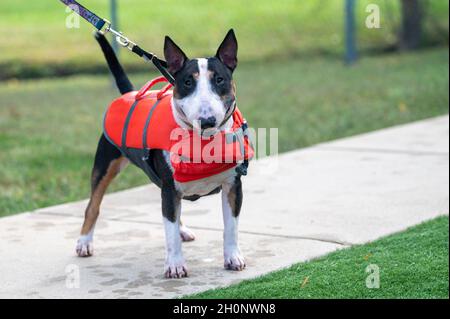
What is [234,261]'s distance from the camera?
15.1ft

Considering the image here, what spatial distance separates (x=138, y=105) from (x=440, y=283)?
1.83 metres

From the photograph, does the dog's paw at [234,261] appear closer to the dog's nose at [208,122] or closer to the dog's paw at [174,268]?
the dog's paw at [174,268]

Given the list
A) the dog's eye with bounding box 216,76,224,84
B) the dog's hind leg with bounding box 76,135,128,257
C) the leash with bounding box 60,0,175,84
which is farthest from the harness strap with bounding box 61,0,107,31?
the dog's eye with bounding box 216,76,224,84

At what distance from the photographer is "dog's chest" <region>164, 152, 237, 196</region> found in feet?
14.7

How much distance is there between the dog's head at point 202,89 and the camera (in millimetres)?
4102

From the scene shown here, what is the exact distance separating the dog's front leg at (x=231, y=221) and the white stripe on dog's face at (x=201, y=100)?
1.70ft

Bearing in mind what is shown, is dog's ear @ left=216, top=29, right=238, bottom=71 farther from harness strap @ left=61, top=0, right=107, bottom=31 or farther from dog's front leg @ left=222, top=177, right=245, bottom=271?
harness strap @ left=61, top=0, right=107, bottom=31

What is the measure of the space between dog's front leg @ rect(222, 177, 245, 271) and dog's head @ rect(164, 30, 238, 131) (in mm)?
452

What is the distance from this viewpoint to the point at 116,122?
4.94 m

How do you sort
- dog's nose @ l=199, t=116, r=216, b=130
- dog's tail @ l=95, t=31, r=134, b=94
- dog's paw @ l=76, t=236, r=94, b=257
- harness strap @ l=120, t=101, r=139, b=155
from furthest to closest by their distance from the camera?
dog's tail @ l=95, t=31, r=134, b=94 < dog's paw @ l=76, t=236, r=94, b=257 < harness strap @ l=120, t=101, r=139, b=155 < dog's nose @ l=199, t=116, r=216, b=130

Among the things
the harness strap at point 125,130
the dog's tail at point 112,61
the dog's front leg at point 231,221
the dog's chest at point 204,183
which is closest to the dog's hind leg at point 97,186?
the harness strap at point 125,130

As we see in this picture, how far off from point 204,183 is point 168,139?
28cm
